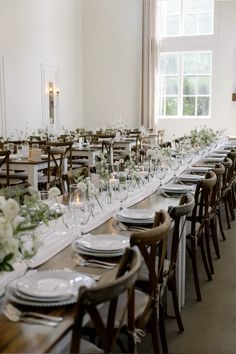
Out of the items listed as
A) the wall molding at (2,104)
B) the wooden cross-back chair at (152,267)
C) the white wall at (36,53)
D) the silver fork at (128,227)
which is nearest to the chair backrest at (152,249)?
the wooden cross-back chair at (152,267)

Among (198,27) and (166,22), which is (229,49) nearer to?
(198,27)

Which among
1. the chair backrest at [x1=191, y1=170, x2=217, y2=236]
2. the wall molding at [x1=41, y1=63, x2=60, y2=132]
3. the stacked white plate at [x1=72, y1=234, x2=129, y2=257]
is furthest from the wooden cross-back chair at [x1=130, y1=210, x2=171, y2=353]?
the wall molding at [x1=41, y1=63, x2=60, y2=132]

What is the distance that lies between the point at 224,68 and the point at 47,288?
11716 mm

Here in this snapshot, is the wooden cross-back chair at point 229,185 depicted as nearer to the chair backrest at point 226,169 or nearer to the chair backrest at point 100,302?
the chair backrest at point 226,169

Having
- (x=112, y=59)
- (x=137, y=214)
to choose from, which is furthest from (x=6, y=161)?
(x=112, y=59)

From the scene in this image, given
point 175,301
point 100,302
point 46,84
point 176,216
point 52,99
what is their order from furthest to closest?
point 52,99 < point 46,84 < point 175,301 < point 176,216 < point 100,302

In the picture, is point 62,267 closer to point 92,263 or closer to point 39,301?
point 92,263

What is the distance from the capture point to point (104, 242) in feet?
7.22

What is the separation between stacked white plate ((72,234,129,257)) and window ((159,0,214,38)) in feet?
37.2

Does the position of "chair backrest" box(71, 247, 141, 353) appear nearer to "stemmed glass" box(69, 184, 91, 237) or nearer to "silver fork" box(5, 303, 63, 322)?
"silver fork" box(5, 303, 63, 322)

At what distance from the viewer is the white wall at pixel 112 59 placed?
1300cm

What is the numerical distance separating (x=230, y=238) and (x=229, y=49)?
8471 millimetres

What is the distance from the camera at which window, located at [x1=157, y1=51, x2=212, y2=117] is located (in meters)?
12.8

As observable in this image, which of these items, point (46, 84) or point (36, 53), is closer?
point (36, 53)
